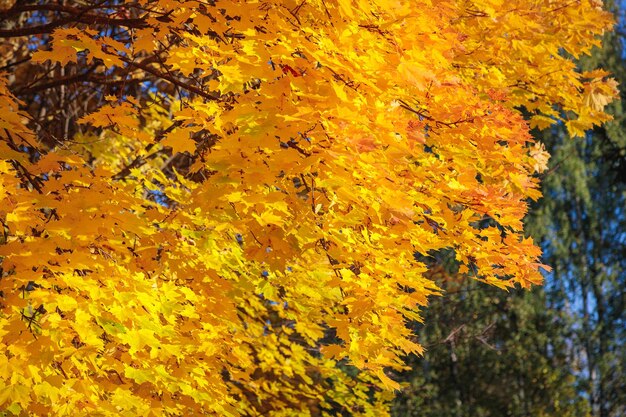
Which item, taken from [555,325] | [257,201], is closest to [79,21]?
[257,201]

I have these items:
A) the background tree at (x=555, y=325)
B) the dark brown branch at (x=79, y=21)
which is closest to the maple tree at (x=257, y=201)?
the dark brown branch at (x=79, y=21)

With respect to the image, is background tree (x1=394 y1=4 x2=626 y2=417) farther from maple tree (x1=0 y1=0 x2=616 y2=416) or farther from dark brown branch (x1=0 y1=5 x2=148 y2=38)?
dark brown branch (x1=0 y1=5 x2=148 y2=38)

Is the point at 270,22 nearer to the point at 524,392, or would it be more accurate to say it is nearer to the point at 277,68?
the point at 277,68

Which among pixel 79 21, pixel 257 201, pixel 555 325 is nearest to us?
pixel 257 201

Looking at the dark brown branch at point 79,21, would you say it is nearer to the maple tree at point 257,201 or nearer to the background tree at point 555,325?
the maple tree at point 257,201

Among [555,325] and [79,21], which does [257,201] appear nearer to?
[79,21]

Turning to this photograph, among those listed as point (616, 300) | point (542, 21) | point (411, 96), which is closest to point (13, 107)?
point (411, 96)

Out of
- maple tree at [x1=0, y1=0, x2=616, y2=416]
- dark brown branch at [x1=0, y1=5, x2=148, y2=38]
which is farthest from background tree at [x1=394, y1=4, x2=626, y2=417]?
dark brown branch at [x1=0, y1=5, x2=148, y2=38]

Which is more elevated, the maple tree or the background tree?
the background tree

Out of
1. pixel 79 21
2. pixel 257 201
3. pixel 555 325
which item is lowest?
pixel 257 201

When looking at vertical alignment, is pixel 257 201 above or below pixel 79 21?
below

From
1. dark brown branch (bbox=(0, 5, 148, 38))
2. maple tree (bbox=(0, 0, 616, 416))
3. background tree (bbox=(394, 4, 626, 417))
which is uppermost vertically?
background tree (bbox=(394, 4, 626, 417))

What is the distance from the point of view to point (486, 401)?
1525 cm

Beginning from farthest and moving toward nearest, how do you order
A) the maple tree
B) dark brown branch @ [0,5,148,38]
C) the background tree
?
1. the background tree
2. dark brown branch @ [0,5,148,38]
3. the maple tree
